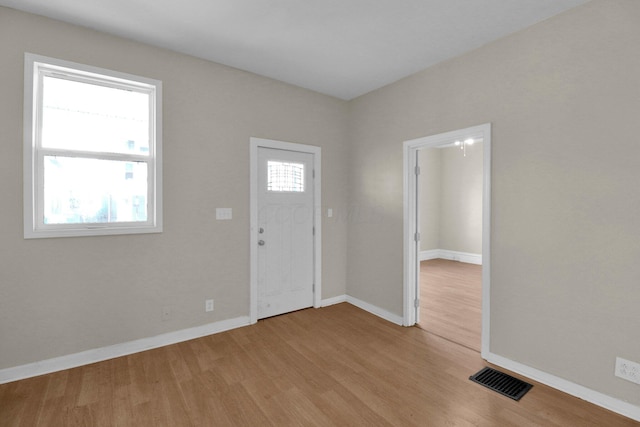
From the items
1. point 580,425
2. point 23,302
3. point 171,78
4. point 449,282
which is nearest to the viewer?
point 580,425

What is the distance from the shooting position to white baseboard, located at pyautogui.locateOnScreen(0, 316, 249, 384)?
2.27 m

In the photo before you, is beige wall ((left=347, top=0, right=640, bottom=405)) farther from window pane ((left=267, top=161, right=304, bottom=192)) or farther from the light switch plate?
the light switch plate

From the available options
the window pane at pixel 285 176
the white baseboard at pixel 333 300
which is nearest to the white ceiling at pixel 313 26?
the window pane at pixel 285 176

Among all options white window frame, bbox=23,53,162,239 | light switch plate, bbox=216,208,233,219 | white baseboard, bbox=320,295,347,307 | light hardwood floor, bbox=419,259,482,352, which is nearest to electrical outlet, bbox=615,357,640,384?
light hardwood floor, bbox=419,259,482,352

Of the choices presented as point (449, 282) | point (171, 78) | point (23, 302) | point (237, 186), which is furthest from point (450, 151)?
point (23, 302)

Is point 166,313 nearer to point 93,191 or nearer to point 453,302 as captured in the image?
point 93,191

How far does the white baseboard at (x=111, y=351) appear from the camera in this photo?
2.27 metres

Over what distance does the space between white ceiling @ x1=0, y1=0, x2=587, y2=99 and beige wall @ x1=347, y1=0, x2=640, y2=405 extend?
0.92 feet

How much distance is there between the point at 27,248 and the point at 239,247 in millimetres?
1728

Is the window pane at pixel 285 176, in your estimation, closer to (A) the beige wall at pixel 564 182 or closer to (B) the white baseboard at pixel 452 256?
(A) the beige wall at pixel 564 182

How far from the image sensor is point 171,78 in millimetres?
2855

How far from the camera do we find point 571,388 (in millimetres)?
2123

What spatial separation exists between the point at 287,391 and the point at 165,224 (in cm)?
191

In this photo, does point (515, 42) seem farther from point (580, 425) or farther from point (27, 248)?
point (27, 248)
